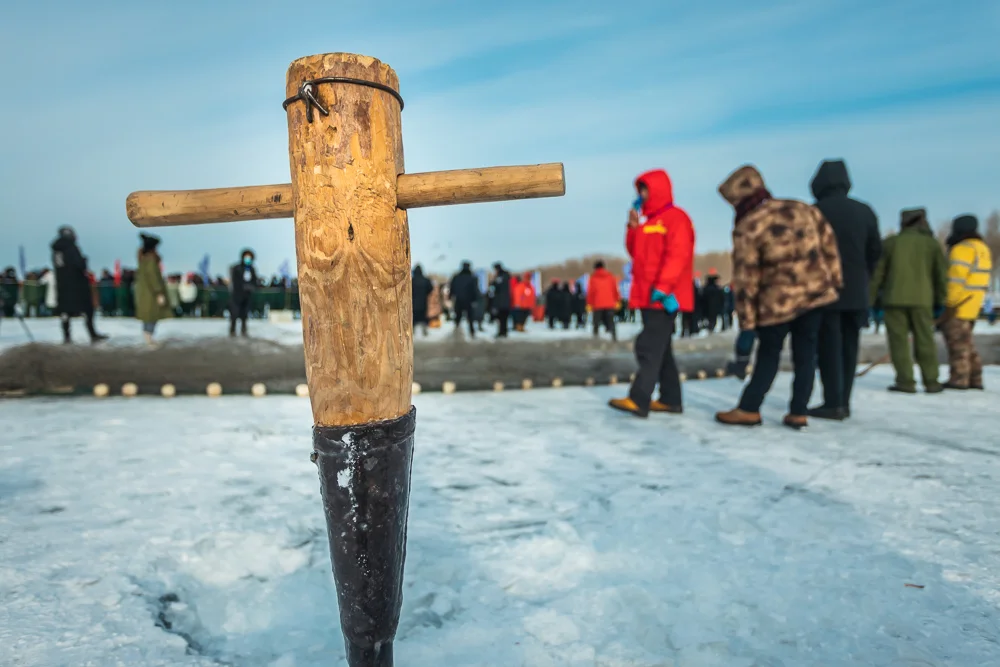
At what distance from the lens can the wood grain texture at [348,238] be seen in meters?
A: 1.11

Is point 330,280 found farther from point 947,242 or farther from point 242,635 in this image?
point 947,242

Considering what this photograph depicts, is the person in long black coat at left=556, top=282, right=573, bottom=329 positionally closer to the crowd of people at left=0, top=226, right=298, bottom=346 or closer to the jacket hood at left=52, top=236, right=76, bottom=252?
the crowd of people at left=0, top=226, right=298, bottom=346

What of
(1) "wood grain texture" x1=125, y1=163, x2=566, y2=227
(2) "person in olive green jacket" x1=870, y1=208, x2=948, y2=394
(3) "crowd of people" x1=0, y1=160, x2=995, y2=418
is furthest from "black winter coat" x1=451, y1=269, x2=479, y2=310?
(1) "wood grain texture" x1=125, y1=163, x2=566, y2=227

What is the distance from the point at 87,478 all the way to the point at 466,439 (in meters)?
1.92

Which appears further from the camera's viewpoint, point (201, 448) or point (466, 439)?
point (466, 439)

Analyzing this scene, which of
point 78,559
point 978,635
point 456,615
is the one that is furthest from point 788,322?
point 78,559

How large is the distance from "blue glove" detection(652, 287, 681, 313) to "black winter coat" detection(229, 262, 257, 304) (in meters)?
8.25

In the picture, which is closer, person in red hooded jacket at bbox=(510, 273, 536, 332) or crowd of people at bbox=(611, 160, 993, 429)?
crowd of people at bbox=(611, 160, 993, 429)

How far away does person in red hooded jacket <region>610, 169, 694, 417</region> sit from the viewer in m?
4.09

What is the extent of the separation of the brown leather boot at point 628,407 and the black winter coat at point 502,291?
9019mm

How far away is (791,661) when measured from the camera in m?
1.41

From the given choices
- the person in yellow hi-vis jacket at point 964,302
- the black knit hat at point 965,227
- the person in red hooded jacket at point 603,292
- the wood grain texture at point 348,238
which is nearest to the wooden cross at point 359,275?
the wood grain texture at point 348,238

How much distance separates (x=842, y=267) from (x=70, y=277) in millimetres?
9474

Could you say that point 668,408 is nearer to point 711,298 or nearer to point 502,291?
point 502,291
